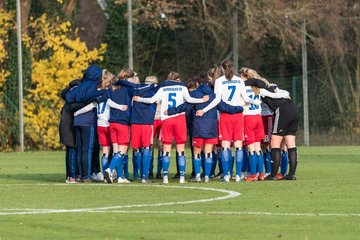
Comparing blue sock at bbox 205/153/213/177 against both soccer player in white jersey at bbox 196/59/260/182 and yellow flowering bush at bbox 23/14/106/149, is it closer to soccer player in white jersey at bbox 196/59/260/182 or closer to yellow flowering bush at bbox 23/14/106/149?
soccer player in white jersey at bbox 196/59/260/182

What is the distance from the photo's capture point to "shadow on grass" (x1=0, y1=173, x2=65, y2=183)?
73.3 feet

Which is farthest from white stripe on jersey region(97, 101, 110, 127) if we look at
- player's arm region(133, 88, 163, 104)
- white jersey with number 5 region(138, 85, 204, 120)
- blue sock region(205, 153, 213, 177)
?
blue sock region(205, 153, 213, 177)

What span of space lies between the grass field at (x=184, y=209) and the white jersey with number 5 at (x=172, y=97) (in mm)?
1400

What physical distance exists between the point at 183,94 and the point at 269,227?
26.7ft

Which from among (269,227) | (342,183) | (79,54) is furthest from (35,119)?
(269,227)

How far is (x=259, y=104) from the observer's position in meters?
21.0

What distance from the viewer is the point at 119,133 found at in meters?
21.1

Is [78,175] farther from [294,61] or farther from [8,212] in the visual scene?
[294,61]

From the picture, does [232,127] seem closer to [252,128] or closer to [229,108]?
[229,108]

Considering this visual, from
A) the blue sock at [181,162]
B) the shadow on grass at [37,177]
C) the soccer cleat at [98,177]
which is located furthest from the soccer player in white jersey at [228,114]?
the shadow on grass at [37,177]

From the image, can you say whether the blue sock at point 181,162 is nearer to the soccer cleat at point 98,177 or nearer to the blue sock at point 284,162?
the soccer cleat at point 98,177

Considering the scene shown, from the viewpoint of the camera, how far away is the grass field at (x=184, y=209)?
12359mm

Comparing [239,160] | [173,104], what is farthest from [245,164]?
[173,104]

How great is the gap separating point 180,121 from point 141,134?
0.82 m
